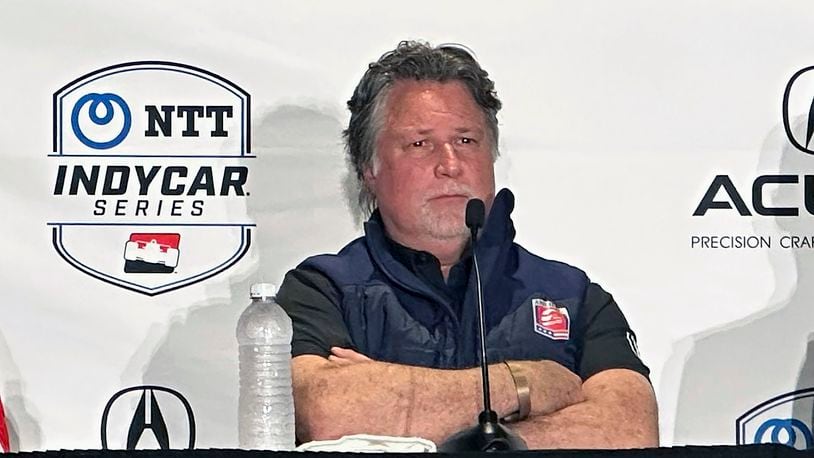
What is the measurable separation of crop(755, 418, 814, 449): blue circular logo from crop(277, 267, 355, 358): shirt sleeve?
882 millimetres

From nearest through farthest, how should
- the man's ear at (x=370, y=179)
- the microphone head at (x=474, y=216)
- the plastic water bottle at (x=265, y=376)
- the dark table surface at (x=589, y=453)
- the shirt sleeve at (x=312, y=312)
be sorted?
the dark table surface at (x=589, y=453) < the plastic water bottle at (x=265, y=376) < the microphone head at (x=474, y=216) < the shirt sleeve at (x=312, y=312) < the man's ear at (x=370, y=179)

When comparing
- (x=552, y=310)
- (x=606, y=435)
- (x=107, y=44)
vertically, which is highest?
(x=107, y=44)

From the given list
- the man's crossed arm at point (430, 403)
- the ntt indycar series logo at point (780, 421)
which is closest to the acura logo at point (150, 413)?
the man's crossed arm at point (430, 403)

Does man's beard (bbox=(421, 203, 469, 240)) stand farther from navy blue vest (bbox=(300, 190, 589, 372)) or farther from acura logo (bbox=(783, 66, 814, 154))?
acura logo (bbox=(783, 66, 814, 154))

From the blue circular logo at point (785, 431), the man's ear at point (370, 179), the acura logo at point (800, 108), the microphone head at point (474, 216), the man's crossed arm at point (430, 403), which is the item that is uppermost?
the acura logo at point (800, 108)

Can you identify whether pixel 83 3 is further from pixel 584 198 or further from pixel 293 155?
pixel 584 198

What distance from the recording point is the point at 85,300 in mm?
2676

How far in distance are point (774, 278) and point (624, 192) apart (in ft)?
1.19

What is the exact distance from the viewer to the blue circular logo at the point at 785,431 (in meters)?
2.70

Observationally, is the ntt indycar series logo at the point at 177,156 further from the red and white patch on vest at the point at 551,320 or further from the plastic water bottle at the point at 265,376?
the red and white patch on vest at the point at 551,320

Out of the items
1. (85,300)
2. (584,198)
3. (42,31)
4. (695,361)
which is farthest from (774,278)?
(42,31)

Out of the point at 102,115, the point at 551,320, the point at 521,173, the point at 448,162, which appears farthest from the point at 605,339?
the point at 102,115

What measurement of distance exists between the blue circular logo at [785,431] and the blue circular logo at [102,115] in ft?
4.84

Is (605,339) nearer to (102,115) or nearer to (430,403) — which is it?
(430,403)
